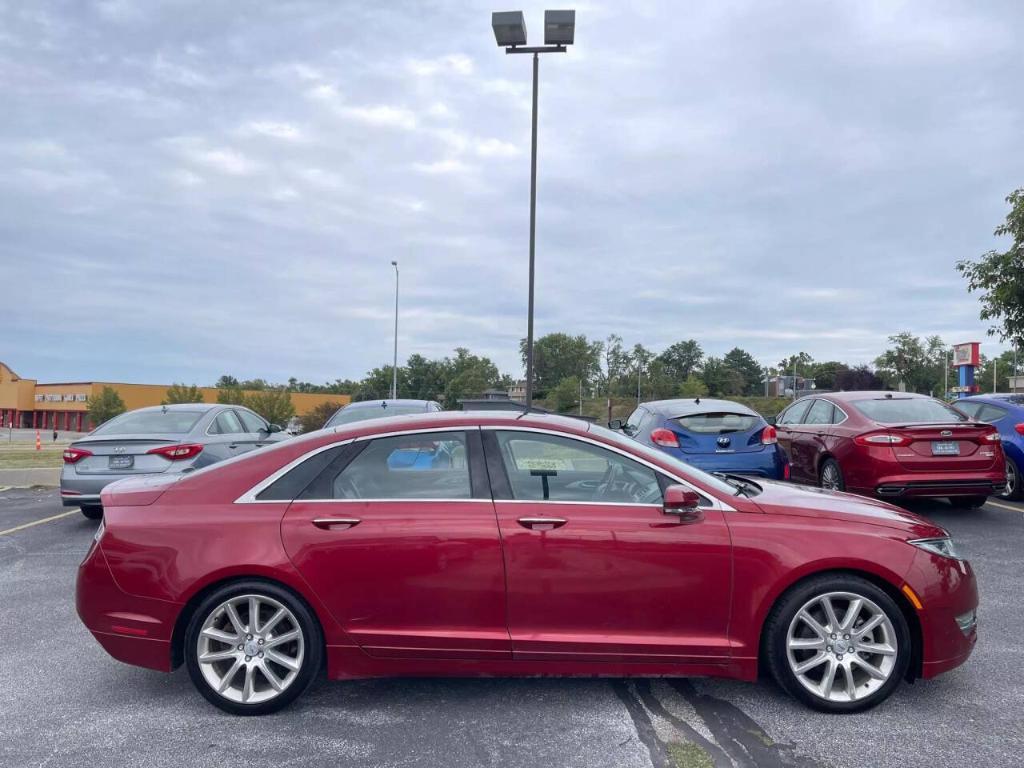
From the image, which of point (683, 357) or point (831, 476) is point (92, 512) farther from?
point (683, 357)

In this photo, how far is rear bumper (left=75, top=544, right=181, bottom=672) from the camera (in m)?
3.84

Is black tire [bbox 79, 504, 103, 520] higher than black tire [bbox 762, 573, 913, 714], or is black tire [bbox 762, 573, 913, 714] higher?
black tire [bbox 762, 573, 913, 714]

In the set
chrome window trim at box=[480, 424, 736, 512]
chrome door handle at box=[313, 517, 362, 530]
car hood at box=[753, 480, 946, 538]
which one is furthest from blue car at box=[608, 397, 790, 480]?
chrome door handle at box=[313, 517, 362, 530]

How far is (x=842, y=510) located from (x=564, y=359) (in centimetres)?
9830

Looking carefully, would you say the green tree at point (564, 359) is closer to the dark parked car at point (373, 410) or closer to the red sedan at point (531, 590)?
the dark parked car at point (373, 410)

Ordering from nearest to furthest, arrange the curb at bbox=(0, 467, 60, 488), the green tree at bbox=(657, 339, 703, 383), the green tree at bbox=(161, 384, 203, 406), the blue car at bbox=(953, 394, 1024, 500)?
1. the blue car at bbox=(953, 394, 1024, 500)
2. the curb at bbox=(0, 467, 60, 488)
3. the green tree at bbox=(161, 384, 203, 406)
4. the green tree at bbox=(657, 339, 703, 383)

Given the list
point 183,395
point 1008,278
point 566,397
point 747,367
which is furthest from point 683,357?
point 1008,278

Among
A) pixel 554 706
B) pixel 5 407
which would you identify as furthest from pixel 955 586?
pixel 5 407

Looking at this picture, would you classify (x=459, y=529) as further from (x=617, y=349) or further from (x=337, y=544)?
(x=617, y=349)

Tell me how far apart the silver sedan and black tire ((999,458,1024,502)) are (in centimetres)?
937

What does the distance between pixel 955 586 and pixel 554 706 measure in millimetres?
2086

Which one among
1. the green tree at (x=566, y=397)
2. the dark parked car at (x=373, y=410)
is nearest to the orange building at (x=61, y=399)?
the green tree at (x=566, y=397)

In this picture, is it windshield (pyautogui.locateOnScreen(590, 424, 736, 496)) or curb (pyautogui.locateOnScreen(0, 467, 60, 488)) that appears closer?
windshield (pyautogui.locateOnScreen(590, 424, 736, 496))

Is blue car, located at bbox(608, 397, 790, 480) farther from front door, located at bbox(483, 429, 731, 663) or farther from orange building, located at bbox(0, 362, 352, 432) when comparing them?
orange building, located at bbox(0, 362, 352, 432)
